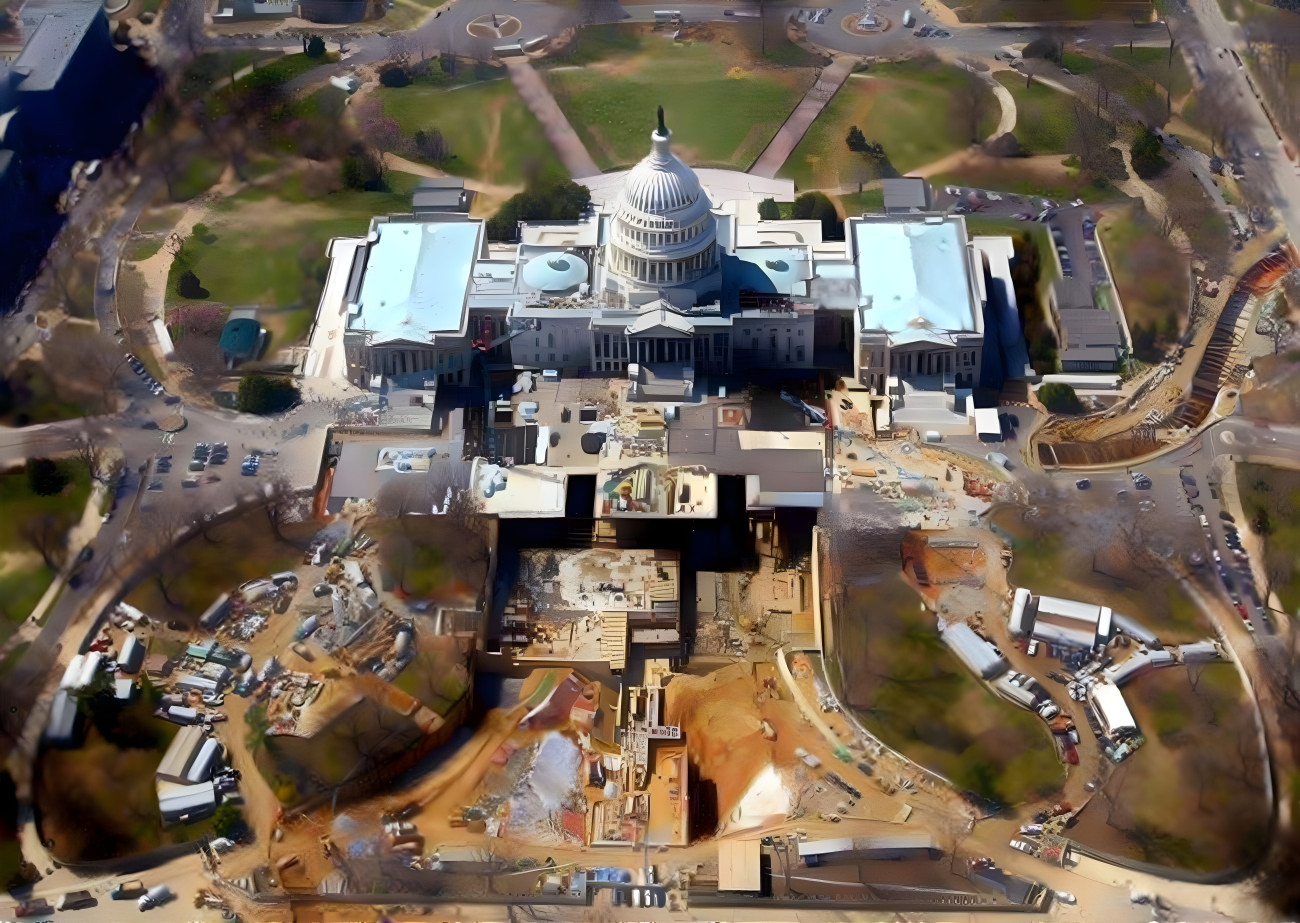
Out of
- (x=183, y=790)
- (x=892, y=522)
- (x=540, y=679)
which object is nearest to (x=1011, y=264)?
(x=892, y=522)

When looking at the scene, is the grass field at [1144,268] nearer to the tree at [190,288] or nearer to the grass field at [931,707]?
the grass field at [931,707]

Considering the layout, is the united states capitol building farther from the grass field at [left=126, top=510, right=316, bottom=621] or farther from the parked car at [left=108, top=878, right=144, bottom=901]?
the parked car at [left=108, top=878, right=144, bottom=901]

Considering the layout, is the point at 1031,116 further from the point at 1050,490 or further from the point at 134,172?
the point at 134,172

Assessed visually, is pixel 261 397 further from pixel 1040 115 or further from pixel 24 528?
pixel 1040 115

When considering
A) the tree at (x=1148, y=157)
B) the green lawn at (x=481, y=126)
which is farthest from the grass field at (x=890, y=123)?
the green lawn at (x=481, y=126)

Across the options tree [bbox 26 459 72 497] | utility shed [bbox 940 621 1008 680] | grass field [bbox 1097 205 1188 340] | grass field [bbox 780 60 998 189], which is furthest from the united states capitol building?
utility shed [bbox 940 621 1008 680]

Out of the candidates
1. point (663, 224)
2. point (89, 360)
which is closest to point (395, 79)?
point (89, 360)

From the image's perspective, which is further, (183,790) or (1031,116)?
(1031,116)
